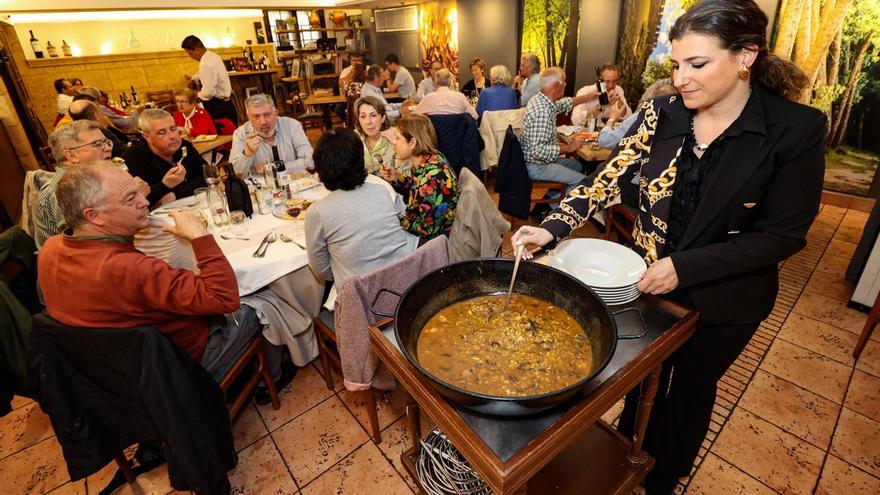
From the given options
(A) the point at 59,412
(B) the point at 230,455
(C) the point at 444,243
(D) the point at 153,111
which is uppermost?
(D) the point at 153,111

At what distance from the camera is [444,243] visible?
70.9 inches

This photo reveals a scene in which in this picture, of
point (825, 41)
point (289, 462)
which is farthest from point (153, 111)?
point (825, 41)

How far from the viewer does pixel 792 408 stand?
7.20 feet

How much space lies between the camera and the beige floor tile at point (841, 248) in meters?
3.58

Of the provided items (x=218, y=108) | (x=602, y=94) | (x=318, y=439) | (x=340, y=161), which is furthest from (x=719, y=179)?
(x=218, y=108)

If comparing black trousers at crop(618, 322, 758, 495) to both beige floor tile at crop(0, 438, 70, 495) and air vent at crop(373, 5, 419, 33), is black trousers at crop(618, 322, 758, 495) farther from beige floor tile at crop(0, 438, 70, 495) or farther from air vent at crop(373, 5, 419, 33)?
air vent at crop(373, 5, 419, 33)

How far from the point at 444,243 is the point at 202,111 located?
4535mm

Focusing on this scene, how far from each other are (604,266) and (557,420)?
565mm

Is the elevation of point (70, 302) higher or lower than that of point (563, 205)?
lower

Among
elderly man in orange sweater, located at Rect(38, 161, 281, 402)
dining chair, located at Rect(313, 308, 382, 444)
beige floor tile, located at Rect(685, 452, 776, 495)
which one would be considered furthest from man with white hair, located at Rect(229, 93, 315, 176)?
beige floor tile, located at Rect(685, 452, 776, 495)

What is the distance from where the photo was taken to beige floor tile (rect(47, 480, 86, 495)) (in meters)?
1.95

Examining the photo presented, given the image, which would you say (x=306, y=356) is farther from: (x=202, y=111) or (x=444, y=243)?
(x=202, y=111)

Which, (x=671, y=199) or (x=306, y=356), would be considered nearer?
(x=671, y=199)

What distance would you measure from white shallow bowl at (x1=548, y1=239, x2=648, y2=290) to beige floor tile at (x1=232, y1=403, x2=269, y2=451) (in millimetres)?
1772
